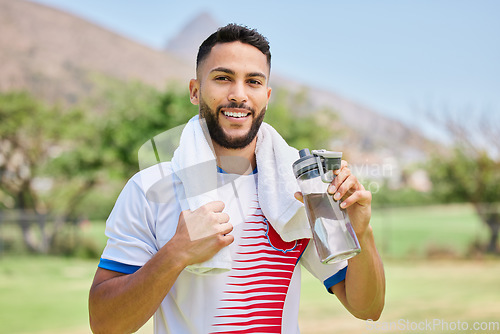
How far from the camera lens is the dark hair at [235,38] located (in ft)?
5.84

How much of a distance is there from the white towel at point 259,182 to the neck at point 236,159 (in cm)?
4

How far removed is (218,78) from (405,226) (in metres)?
17.1

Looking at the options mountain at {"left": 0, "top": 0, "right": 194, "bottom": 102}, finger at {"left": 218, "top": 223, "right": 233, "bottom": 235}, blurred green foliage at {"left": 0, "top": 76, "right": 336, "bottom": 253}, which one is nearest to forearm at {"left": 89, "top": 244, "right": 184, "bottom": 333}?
finger at {"left": 218, "top": 223, "right": 233, "bottom": 235}

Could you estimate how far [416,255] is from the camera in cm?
1535

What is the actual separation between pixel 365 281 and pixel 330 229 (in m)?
0.32

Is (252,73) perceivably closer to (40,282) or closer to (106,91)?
(40,282)

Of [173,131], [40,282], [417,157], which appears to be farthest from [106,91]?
[173,131]

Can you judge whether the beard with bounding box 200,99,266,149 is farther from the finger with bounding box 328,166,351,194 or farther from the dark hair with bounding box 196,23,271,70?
the finger with bounding box 328,166,351,194

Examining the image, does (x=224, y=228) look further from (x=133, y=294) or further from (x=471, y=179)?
(x=471, y=179)

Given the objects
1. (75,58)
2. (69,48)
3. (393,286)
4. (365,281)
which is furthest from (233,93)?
(69,48)

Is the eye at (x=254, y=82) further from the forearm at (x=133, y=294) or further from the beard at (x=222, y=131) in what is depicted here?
the forearm at (x=133, y=294)

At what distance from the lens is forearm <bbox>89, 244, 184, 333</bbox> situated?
57.1 inches

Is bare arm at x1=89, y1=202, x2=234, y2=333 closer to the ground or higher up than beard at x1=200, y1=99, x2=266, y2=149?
closer to the ground

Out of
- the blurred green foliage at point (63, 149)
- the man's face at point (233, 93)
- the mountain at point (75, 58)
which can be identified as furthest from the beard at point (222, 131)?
the mountain at point (75, 58)
